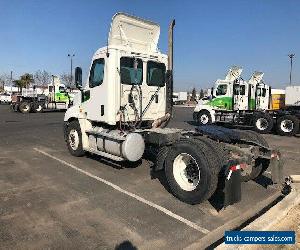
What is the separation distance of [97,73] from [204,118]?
13.8 metres

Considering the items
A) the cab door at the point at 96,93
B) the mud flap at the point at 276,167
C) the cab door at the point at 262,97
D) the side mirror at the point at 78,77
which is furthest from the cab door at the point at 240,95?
the mud flap at the point at 276,167

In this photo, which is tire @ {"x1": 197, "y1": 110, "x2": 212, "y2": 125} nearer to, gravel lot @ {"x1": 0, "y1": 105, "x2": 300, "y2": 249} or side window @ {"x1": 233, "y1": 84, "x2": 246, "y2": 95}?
side window @ {"x1": 233, "y1": 84, "x2": 246, "y2": 95}

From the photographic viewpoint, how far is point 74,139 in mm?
9711

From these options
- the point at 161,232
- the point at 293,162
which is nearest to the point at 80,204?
the point at 161,232

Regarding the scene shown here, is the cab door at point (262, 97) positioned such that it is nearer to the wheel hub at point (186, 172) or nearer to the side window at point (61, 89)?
the wheel hub at point (186, 172)

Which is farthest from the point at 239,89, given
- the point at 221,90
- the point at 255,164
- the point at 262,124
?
the point at 255,164

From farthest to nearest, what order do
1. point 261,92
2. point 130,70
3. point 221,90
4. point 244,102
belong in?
point 261,92 < point 221,90 < point 244,102 < point 130,70

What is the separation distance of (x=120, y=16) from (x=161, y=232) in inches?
224

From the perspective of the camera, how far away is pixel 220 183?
18.9ft

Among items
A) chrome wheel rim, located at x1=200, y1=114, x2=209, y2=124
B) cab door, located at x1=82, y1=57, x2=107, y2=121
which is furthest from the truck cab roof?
chrome wheel rim, located at x1=200, y1=114, x2=209, y2=124

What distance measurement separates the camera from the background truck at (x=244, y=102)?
64.1 feet

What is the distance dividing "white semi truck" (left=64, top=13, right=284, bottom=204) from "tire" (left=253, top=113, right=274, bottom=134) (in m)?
10.6

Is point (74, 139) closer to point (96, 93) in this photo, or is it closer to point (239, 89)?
point (96, 93)

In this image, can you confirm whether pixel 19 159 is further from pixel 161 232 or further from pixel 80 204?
pixel 161 232
